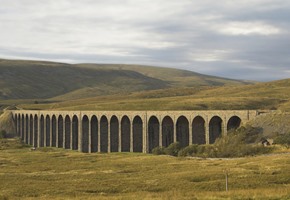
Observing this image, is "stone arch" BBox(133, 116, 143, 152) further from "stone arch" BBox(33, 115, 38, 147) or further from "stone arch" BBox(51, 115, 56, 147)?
"stone arch" BBox(33, 115, 38, 147)

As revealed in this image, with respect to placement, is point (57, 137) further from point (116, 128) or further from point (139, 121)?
point (139, 121)

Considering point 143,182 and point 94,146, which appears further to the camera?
point 94,146

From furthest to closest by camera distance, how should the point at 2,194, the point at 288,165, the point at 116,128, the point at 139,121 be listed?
the point at 116,128, the point at 139,121, the point at 288,165, the point at 2,194

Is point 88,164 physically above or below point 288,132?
below

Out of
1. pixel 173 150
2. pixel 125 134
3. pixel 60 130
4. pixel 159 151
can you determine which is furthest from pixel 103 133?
pixel 173 150

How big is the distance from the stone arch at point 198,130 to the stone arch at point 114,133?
20.6 meters

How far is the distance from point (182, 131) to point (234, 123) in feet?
34.5

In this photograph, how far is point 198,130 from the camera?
66.2 metres

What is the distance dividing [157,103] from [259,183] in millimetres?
82117

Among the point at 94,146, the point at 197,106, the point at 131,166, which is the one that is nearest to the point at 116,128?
the point at 94,146

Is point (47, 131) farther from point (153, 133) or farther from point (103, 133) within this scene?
point (153, 133)

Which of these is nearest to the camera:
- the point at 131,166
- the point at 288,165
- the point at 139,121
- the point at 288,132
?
the point at 288,165

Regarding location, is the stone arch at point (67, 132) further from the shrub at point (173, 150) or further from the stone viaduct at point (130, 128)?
the shrub at point (173, 150)

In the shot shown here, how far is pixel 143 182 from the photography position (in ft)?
117
